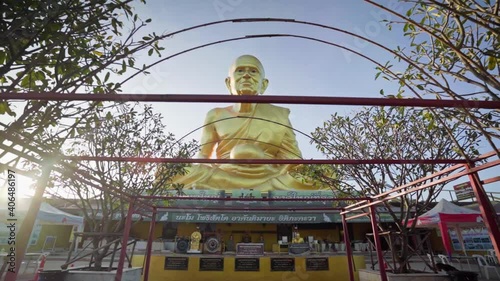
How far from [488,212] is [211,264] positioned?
7.68 metres

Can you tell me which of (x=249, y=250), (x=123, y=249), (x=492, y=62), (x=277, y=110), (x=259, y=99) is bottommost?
(x=123, y=249)

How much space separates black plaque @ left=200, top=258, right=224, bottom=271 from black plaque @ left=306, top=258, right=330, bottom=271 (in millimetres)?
2536

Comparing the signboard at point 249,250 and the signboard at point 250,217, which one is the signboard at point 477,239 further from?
the signboard at point 249,250

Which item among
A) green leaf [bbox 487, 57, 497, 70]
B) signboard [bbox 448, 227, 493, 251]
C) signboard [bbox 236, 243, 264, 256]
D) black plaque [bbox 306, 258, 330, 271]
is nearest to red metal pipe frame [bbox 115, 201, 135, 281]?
green leaf [bbox 487, 57, 497, 70]

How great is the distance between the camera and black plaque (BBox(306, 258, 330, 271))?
28.1 ft

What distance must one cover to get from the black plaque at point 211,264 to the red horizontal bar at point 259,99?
7947mm

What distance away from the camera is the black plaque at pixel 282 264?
851cm

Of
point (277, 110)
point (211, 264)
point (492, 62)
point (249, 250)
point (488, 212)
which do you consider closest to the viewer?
point (488, 212)

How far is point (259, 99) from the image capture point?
5.38 feet

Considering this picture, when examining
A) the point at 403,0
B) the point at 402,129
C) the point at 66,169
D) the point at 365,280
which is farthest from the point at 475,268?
the point at 66,169

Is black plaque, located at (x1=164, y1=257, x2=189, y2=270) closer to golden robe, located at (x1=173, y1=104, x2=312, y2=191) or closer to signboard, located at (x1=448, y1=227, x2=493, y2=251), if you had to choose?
golden robe, located at (x1=173, y1=104, x2=312, y2=191)

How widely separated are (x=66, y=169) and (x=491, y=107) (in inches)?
131

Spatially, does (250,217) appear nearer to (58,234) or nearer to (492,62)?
(58,234)

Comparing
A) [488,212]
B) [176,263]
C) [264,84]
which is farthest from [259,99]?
[264,84]
